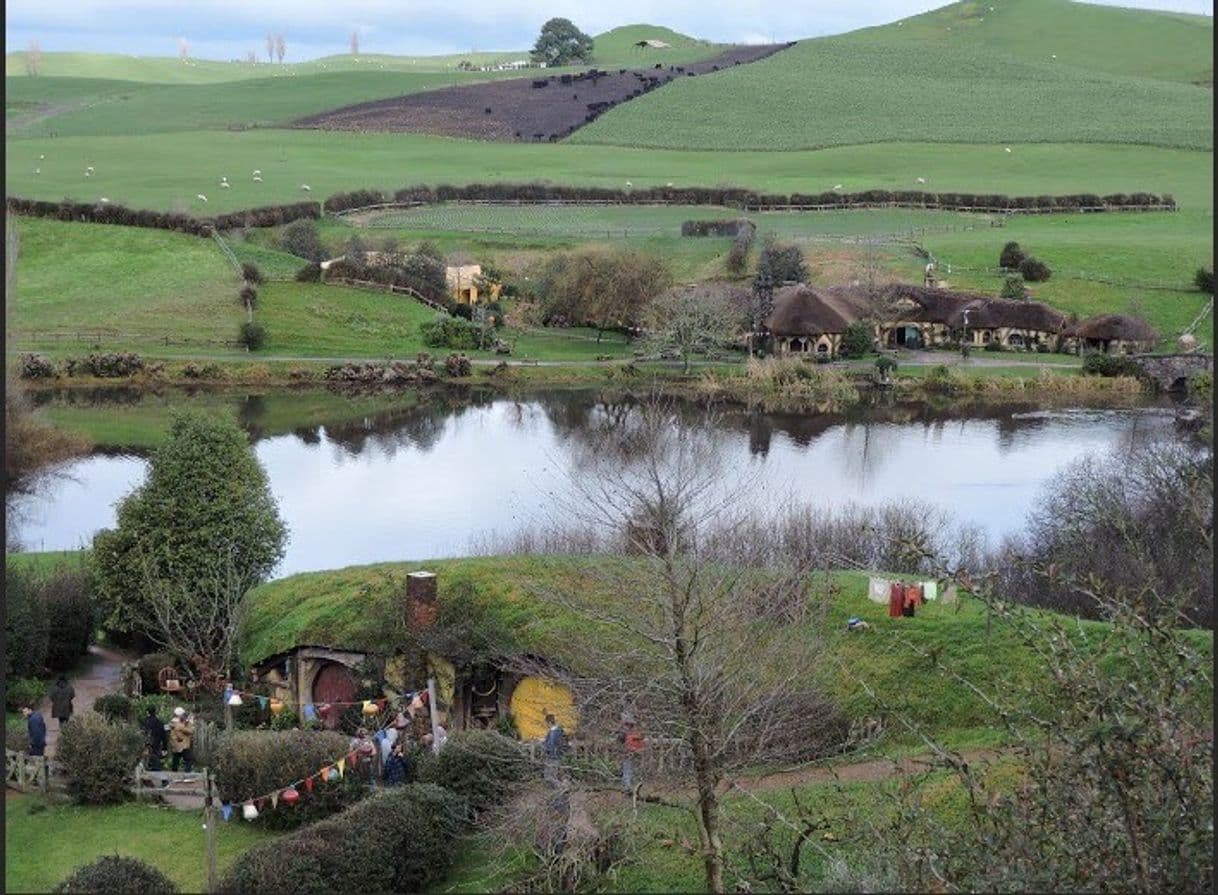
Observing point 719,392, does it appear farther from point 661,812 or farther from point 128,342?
point 661,812

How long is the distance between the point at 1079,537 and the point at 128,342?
136ft

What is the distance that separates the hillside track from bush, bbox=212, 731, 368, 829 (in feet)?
278

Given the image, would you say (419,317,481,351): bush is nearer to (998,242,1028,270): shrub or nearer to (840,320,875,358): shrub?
(840,320,875,358): shrub

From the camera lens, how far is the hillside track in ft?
349

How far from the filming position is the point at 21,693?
24.7 meters

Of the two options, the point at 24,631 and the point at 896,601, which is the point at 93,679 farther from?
the point at 896,601

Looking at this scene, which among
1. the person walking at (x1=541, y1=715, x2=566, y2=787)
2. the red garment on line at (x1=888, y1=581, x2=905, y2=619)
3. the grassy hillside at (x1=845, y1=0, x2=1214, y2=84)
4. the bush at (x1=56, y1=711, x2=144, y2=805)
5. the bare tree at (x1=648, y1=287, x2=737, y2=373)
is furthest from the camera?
the grassy hillside at (x1=845, y1=0, x2=1214, y2=84)

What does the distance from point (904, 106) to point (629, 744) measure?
319ft

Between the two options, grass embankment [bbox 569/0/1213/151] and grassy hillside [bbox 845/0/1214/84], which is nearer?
grass embankment [bbox 569/0/1213/151]

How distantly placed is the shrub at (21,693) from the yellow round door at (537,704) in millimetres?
6912

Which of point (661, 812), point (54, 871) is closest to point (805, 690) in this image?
point (661, 812)

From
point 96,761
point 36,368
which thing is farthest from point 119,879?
point 36,368

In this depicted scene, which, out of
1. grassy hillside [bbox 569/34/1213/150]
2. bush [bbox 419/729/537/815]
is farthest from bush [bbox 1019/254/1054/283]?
bush [bbox 419/729/537/815]

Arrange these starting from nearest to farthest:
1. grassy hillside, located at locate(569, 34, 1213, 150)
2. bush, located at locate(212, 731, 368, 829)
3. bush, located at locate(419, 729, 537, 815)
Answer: bush, located at locate(419, 729, 537, 815) → bush, located at locate(212, 731, 368, 829) → grassy hillside, located at locate(569, 34, 1213, 150)
